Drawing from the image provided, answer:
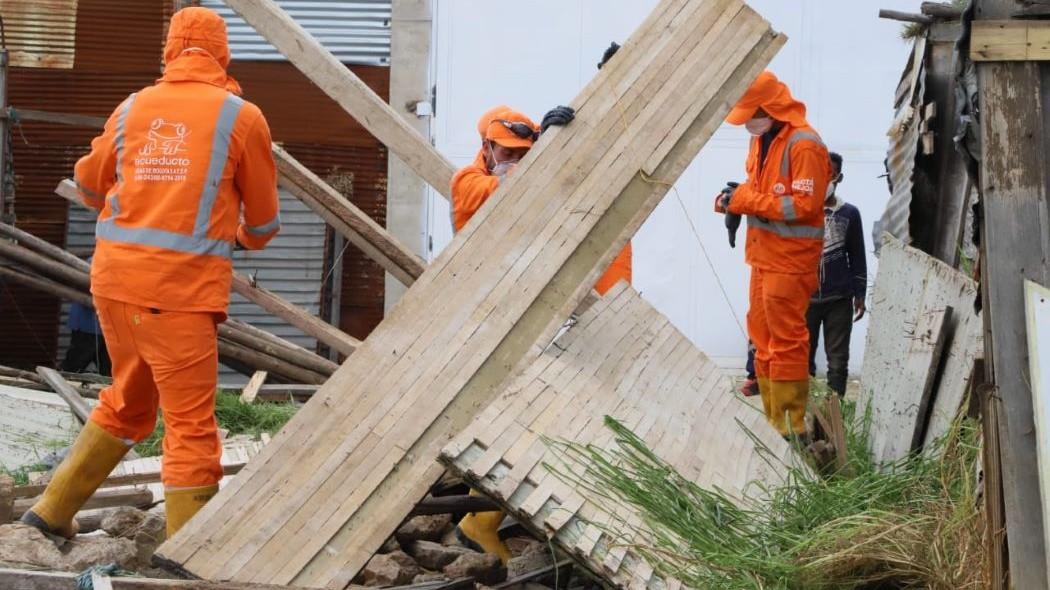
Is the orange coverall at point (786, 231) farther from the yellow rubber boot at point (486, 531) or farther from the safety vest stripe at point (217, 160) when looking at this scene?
the safety vest stripe at point (217, 160)

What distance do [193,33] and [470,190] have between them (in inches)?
56.5

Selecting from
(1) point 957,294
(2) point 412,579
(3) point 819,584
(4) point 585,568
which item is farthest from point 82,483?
(1) point 957,294

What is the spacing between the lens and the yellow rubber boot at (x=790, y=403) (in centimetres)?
692

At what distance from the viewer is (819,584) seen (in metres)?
4.42

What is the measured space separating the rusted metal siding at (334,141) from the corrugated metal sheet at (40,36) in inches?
57.8

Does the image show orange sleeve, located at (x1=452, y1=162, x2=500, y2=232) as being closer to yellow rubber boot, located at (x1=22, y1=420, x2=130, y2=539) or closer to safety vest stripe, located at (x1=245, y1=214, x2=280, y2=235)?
safety vest stripe, located at (x1=245, y1=214, x2=280, y2=235)

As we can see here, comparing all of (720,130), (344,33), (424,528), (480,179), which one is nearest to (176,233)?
(480,179)

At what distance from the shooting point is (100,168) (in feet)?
16.5

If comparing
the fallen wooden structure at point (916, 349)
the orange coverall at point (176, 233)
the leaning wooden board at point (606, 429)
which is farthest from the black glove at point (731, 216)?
the orange coverall at point (176, 233)

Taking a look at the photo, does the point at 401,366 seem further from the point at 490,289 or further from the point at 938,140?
the point at 938,140

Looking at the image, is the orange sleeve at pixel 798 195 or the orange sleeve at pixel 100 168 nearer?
the orange sleeve at pixel 100 168

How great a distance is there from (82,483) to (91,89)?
295 inches

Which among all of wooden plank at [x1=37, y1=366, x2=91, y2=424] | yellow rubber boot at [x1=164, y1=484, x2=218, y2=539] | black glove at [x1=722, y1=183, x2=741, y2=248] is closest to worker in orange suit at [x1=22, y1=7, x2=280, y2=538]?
yellow rubber boot at [x1=164, y1=484, x2=218, y2=539]

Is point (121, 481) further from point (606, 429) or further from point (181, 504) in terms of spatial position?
point (606, 429)
